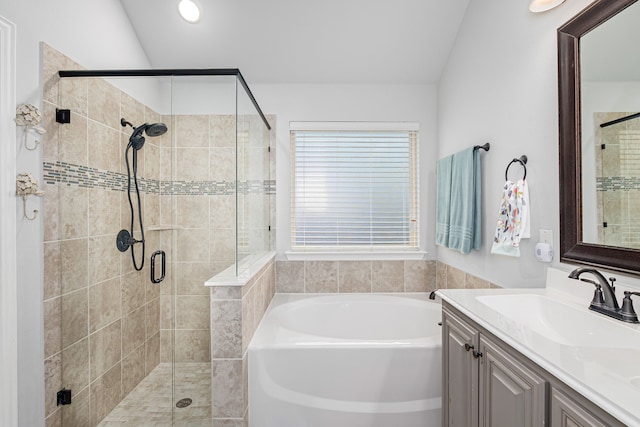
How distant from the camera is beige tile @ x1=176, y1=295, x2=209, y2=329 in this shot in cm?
171

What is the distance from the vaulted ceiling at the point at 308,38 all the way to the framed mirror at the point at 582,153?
47.1 inches

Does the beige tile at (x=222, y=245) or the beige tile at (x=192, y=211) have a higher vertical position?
the beige tile at (x=192, y=211)

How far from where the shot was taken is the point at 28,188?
1.46 metres

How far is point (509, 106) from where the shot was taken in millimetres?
1809

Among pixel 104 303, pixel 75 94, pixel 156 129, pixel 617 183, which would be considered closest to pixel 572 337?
pixel 617 183

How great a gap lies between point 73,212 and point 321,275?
185cm

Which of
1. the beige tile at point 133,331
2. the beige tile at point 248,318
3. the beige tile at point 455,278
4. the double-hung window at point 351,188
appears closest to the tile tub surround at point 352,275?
the double-hung window at point 351,188

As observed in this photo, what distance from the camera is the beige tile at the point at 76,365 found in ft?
5.46

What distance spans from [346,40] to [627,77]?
6.03 feet

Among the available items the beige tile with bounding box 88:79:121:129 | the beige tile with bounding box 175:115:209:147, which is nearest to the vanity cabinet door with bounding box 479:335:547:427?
the beige tile with bounding box 175:115:209:147

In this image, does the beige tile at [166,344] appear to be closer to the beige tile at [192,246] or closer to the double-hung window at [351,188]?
the beige tile at [192,246]

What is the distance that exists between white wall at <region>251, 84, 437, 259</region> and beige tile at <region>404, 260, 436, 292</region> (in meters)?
0.42

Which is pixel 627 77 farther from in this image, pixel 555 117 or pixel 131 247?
pixel 131 247

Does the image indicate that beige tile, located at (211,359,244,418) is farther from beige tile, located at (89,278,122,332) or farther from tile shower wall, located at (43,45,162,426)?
beige tile, located at (89,278,122,332)
